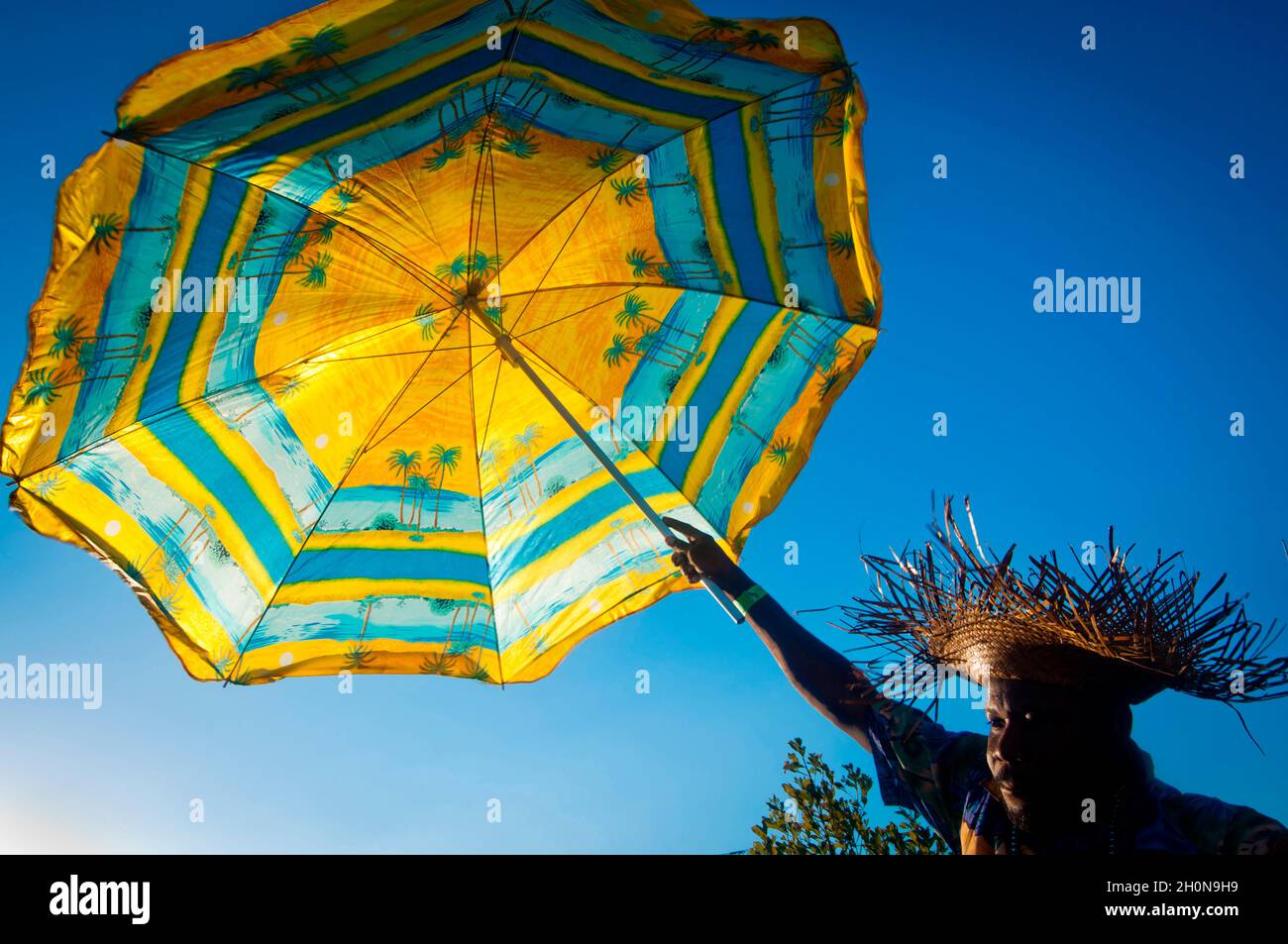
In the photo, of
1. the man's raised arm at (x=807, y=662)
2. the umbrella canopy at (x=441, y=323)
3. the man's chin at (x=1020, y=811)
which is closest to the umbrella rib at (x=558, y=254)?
the umbrella canopy at (x=441, y=323)

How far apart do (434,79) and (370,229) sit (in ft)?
2.26

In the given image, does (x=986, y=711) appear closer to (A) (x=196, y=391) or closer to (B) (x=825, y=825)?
(A) (x=196, y=391)

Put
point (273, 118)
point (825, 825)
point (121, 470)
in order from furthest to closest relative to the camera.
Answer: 1. point (825, 825)
2. point (121, 470)
3. point (273, 118)

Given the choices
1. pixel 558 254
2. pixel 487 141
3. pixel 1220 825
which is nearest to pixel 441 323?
pixel 558 254

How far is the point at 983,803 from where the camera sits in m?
1.95

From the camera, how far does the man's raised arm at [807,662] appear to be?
2.18 m

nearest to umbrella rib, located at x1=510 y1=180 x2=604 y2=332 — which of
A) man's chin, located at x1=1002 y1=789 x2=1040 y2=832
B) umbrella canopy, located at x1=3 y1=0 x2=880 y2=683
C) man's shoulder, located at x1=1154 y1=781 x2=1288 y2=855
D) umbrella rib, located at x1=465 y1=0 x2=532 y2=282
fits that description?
umbrella canopy, located at x1=3 y1=0 x2=880 y2=683

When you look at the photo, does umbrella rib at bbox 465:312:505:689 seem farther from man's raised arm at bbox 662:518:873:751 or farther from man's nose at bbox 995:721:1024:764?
man's nose at bbox 995:721:1024:764

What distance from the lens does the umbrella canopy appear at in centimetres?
264

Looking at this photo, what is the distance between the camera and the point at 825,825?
5191mm

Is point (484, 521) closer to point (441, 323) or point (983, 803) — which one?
point (441, 323)

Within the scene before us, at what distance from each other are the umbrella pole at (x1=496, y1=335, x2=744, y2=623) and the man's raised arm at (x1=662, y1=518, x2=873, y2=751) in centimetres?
5

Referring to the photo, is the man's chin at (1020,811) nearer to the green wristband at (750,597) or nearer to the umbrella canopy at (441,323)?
the green wristband at (750,597)
